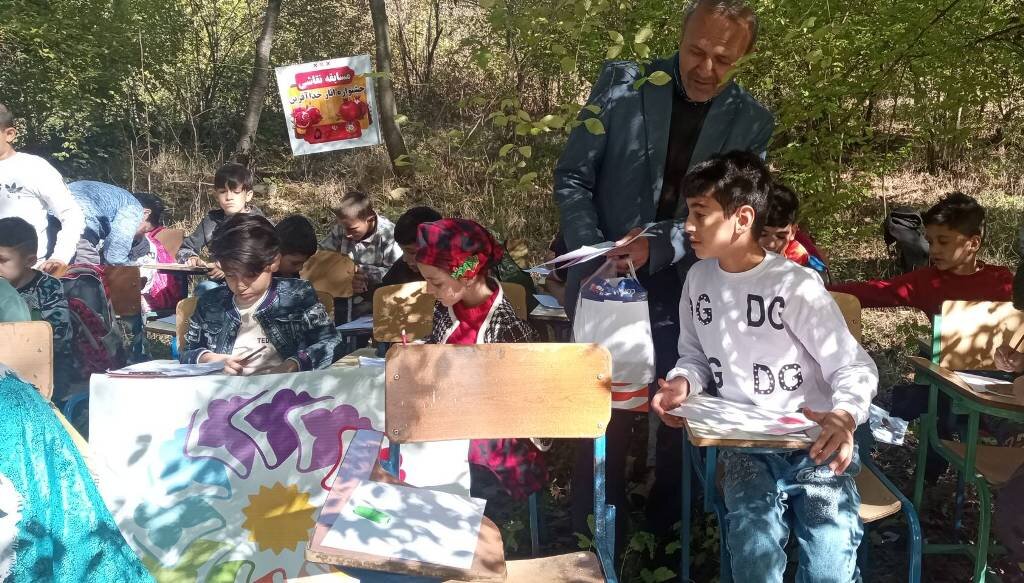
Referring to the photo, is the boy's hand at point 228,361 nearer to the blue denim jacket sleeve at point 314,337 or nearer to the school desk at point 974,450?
the blue denim jacket sleeve at point 314,337

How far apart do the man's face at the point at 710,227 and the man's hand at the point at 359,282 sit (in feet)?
10.1

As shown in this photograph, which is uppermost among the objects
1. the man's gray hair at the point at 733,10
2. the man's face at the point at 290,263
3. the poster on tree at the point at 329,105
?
the poster on tree at the point at 329,105

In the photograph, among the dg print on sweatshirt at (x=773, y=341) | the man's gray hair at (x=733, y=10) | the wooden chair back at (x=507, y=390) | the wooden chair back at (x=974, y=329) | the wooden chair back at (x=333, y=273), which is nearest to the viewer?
the wooden chair back at (x=507, y=390)

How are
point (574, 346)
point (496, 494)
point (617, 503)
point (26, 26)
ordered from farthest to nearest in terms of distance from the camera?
point (26, 26)
point (496, 494)
point (617, 503)
point (574, 346)

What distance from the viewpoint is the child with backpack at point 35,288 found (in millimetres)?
3939

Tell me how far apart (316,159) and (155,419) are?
11.0m

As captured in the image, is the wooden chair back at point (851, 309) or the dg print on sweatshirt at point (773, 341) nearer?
the dg print on sweatshirt at point (773, 341)

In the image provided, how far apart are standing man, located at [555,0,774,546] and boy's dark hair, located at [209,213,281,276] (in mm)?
1333

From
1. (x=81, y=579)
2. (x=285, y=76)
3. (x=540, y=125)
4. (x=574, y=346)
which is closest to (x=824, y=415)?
(x=574, y=346)

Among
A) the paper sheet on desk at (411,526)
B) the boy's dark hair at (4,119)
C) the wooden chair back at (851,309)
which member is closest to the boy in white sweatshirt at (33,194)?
the boy's dark hair at (4,119)

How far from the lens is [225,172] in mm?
5840

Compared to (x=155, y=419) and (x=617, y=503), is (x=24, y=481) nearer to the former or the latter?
(x=155, y=419)

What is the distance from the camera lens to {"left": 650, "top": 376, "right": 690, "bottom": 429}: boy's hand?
8.04 ft

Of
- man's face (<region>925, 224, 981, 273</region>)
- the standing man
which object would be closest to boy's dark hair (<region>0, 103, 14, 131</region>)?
the standing man
